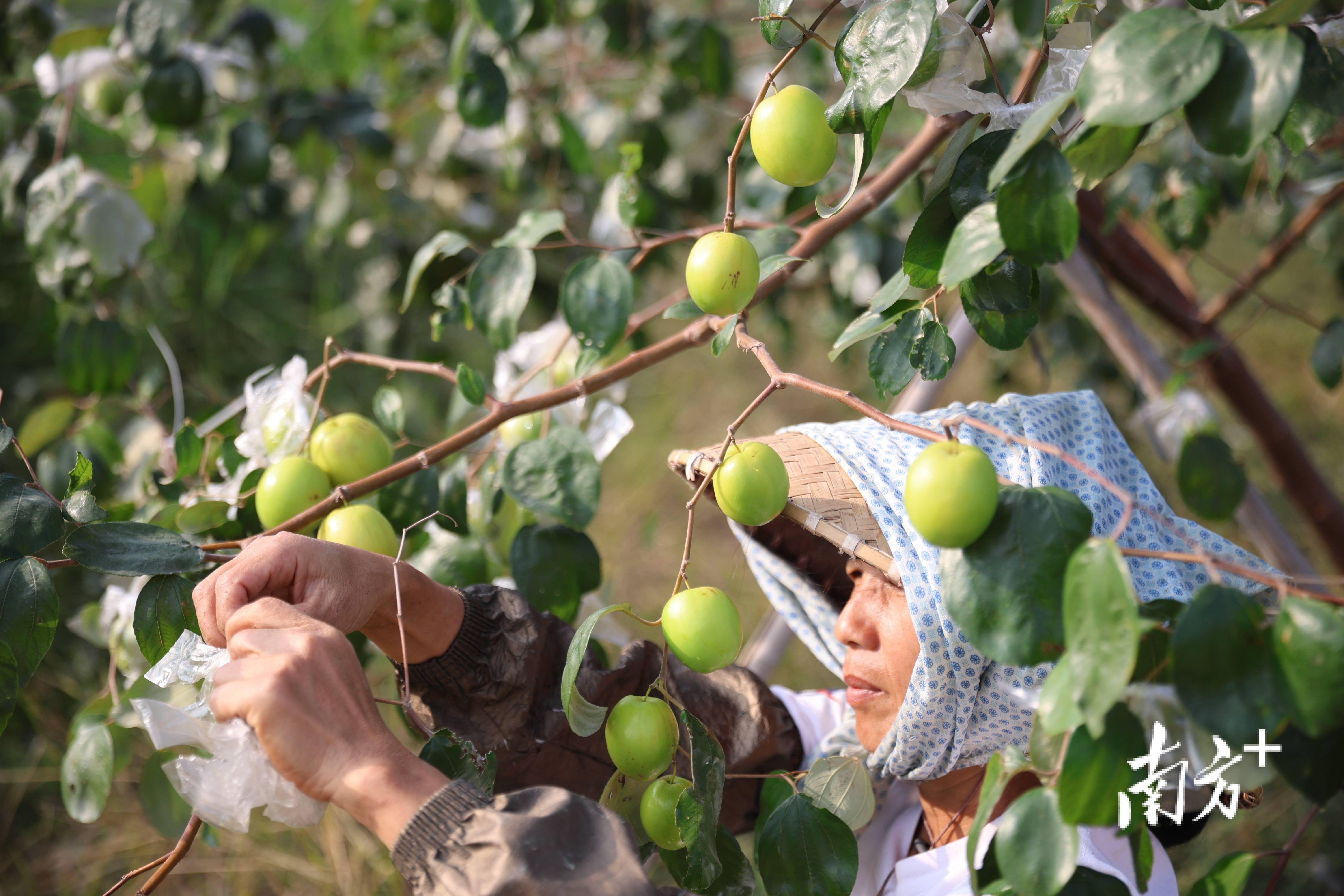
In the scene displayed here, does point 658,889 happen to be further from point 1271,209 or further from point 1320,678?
point 1271,209

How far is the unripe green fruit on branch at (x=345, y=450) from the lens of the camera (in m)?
0.80

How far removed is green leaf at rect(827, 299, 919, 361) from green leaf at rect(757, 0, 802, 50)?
0.18 metres

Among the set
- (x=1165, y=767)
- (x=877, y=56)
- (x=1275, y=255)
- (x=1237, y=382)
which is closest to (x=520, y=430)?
(x=877, y=56)

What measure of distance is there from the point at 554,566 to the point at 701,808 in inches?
12.0

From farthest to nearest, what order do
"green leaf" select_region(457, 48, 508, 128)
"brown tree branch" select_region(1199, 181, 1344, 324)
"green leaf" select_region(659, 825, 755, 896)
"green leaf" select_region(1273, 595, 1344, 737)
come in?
"brown tree branch" select_region(1199, 181, 1344, 324) → "green leaf" select_region(457, 48, 508, 128) → "green leaf" select_region(659, 825, 755, 896) → "green leaf" select_region(1273, 595, 1344, 737)

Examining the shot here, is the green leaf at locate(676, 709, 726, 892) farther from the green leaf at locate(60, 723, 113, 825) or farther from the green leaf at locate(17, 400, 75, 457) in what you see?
the green leaf at locate(17, 400, 75, 457)

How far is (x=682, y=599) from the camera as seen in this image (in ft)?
2.12

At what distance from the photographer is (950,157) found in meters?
0.62

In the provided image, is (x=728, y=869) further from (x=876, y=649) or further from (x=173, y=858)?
(x=173, y=858)

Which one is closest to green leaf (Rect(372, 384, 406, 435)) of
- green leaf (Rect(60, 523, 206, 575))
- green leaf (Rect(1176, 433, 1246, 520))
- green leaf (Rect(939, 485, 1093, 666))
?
green leaf (Rect(60, 523, 206, 575))

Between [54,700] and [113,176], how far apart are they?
106 centimetres

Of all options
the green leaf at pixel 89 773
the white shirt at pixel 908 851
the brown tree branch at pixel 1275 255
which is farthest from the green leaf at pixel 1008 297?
the brown tree branch at pixel 1275 255

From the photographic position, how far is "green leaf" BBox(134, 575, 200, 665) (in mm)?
681

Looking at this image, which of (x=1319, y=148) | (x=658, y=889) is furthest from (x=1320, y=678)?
(x=1319, y=148)
